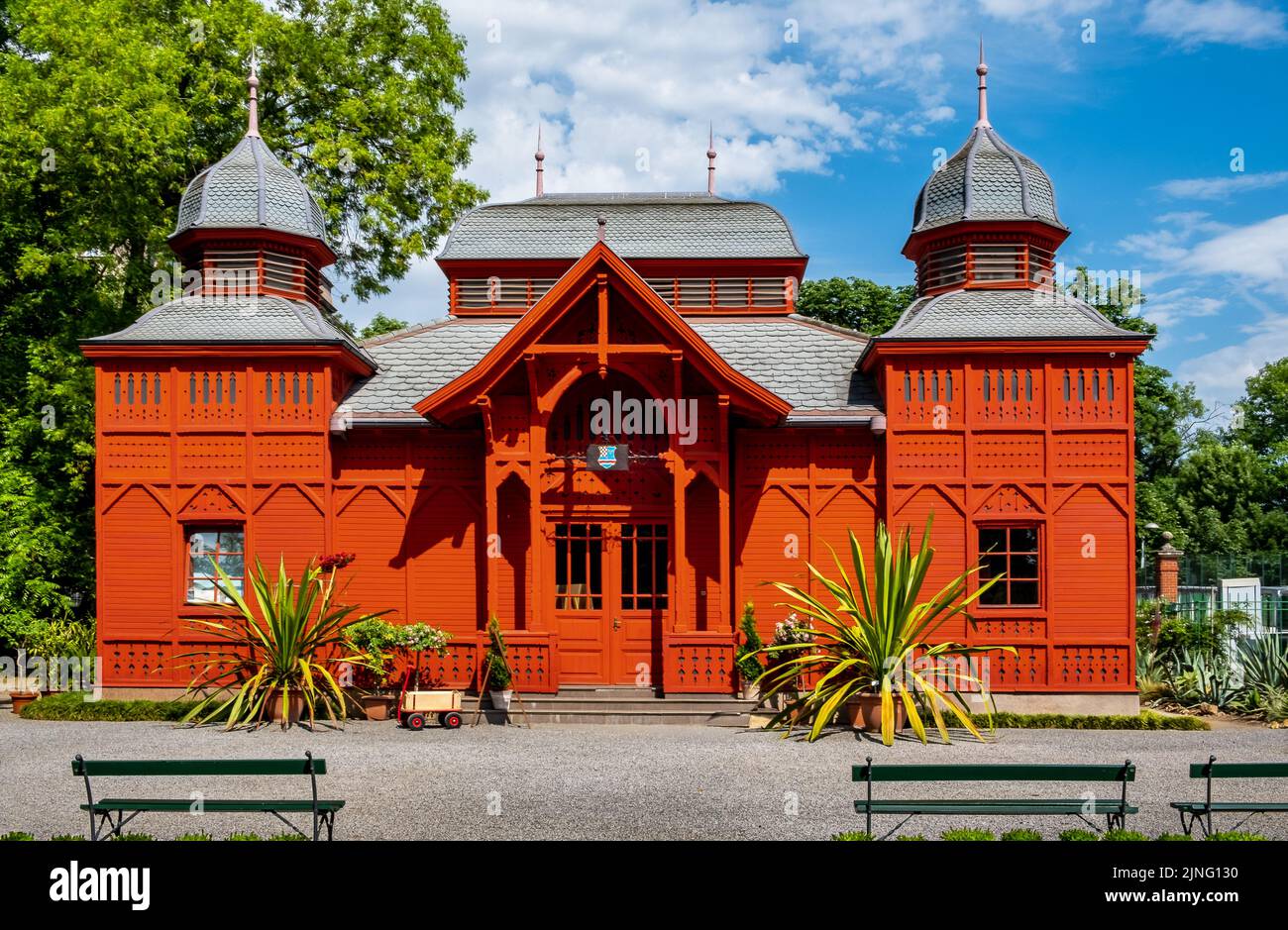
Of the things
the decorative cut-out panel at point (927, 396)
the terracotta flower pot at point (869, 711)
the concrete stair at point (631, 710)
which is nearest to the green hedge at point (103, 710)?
the concrete stair at point (631, 710)

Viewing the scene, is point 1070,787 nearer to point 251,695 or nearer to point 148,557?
point 251,695

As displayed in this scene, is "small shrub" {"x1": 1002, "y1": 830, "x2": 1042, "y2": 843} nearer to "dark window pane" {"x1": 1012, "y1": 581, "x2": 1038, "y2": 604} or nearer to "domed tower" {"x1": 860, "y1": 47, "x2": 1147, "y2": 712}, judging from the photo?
"domed tower" {"x1": 860, "y1": 47, "x2": 1147, "y2": 712}

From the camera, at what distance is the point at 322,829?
8.36 m

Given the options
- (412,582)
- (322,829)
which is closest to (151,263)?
(412,582)

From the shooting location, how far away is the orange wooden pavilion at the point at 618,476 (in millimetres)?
14328

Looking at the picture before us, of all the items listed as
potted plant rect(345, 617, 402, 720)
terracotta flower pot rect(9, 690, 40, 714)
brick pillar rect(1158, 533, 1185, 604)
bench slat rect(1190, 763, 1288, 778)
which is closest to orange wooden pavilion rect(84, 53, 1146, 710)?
potted plant rect(345, 617, 402, 720)

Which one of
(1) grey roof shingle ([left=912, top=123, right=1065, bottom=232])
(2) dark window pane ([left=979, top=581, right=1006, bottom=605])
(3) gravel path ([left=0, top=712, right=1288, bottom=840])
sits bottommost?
(3) gravel path ([left=0, top=712, right=1288, bottom=840])

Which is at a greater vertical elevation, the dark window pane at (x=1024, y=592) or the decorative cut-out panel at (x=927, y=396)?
the decorative cut-out panel at (x=927, y=396)

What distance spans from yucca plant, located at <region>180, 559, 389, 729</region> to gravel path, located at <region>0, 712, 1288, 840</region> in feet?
1.69

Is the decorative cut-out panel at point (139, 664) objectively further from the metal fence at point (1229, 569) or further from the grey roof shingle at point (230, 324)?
the metal fence at point (1229, 569)

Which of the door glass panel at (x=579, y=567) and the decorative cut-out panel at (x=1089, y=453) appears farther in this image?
the door glass panel at (x=579, y=567)

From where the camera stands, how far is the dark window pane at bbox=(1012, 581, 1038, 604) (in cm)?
1470

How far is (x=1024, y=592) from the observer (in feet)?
48.3

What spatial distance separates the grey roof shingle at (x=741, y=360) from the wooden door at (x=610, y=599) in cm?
289
